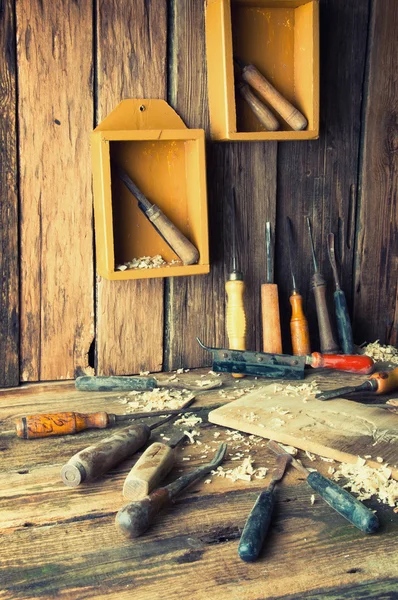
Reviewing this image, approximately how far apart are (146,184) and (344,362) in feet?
2.50

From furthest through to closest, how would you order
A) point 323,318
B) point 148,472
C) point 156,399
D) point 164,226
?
1. point 323,318
2. point 164,226
3. point 156,399
4. point 148,472

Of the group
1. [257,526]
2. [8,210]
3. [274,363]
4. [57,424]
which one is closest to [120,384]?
[57,424]

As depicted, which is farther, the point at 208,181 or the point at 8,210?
the point at 208,181

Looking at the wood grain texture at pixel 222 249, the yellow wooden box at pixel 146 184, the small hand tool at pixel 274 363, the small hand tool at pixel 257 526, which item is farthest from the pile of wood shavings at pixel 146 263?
the small hand tool at pixel 257 526

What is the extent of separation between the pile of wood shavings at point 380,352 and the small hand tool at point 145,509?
1.05 metres

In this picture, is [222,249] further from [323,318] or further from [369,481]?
[369,481]

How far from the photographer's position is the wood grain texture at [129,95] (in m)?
1.83

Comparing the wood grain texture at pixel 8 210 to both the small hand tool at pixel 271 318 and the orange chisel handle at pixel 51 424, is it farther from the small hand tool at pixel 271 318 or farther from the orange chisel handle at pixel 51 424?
the small hand tool at pixel 271 318

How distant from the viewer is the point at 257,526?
1.10 m

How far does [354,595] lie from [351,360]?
101cm

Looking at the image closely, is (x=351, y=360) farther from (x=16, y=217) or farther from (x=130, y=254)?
(x=16, y=217)

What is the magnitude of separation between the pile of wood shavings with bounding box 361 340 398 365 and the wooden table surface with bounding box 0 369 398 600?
2.66 feet

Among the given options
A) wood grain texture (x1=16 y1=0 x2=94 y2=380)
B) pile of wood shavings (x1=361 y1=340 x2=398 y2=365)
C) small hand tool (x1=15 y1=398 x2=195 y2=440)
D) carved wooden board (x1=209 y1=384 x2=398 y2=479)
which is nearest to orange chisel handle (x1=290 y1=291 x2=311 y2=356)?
pile of wood shavings (x1=361 y1=340 x2=398 y2=365)

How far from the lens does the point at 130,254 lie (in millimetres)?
1919
